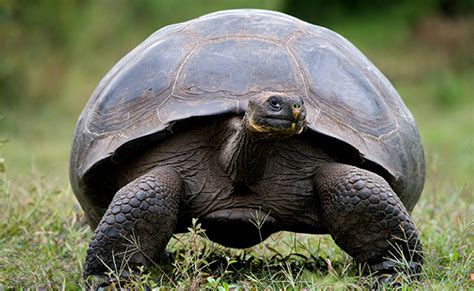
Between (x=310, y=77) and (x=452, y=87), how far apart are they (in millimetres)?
10177

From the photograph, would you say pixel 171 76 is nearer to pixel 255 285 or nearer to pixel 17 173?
pixel 255 285

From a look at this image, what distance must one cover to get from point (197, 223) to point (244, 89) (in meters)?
0.57

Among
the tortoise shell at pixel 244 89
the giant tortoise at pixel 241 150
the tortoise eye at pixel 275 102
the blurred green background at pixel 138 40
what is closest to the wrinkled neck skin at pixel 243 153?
the giant tortoise at pixel 241 150

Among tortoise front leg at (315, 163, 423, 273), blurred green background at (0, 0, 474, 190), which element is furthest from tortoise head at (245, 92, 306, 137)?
blurred green background at (0, 0, 474, 190)

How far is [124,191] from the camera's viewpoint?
3371 millimetres

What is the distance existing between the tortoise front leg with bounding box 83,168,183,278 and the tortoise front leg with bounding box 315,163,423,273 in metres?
0.61

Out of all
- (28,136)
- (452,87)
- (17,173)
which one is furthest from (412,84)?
(17,173)

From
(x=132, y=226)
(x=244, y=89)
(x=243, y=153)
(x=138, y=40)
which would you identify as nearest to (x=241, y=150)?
(x=243, y=153)

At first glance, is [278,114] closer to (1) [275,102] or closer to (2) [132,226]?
(1) [275,102]

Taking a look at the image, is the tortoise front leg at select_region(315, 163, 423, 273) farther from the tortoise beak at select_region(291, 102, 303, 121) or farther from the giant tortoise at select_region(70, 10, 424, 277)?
the tortoise beak at select_region(291, 102, 303, 121)

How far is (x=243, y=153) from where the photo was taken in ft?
11.1

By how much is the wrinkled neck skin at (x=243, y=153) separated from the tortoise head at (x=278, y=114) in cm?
13

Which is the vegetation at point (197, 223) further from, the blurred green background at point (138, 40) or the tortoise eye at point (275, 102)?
the tortoise eye at point (275, 102)

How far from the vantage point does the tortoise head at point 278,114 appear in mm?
3039
